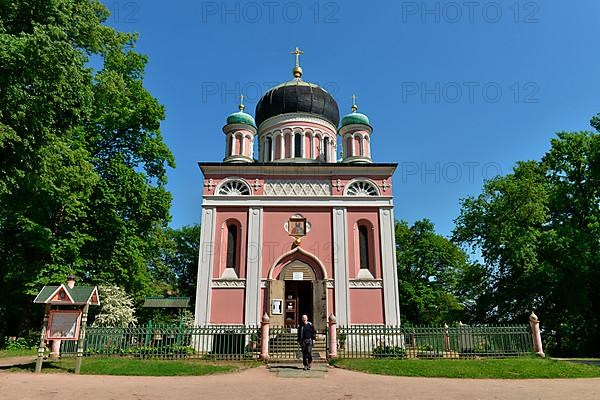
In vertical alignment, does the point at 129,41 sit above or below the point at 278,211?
above

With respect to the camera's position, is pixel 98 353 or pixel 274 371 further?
pixel 98 353

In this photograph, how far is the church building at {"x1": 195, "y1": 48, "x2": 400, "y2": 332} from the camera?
18328 mm

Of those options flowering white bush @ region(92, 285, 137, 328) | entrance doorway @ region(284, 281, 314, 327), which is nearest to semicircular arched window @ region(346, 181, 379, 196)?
entrance doorway @ region(284, 281, 314, 327)

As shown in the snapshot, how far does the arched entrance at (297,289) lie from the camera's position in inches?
720

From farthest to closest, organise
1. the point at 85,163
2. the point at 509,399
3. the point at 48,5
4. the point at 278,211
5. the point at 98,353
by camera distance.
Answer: the point at 278,211 → the point at 85,163 → the point at 98,353 → the point at 48,5 → the point at 509,399

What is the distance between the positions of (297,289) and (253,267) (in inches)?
90.9

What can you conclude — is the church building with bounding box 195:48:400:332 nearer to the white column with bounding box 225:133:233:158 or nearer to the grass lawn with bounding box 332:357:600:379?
the white column with bounding box 225:133:233:158

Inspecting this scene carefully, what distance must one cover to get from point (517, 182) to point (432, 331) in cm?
1288

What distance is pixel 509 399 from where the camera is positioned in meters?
7.85

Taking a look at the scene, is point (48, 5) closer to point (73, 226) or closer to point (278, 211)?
point (73, 226)

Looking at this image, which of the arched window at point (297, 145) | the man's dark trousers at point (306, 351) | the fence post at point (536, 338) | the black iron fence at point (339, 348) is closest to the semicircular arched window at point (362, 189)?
the arched window at point (297, 145)

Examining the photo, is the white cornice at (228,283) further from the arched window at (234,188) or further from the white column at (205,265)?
the arched window at (234,188)

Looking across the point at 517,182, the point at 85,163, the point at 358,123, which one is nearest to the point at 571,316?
the point at 517,182

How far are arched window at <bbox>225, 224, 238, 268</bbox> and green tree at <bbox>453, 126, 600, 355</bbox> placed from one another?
14.1 meters
